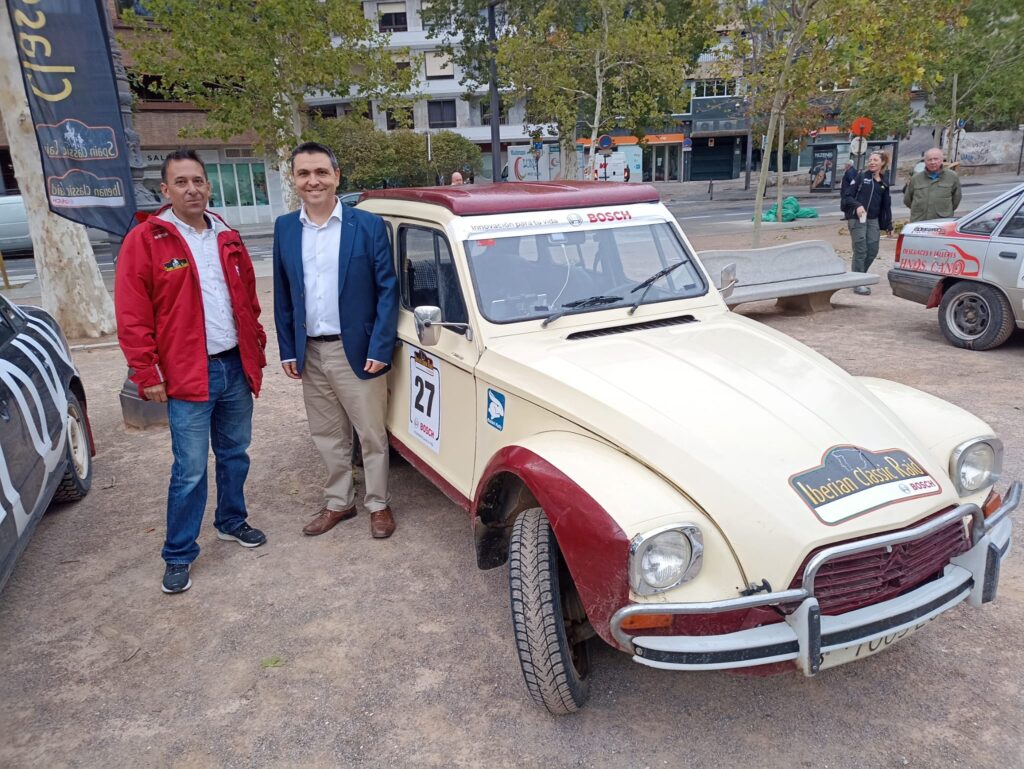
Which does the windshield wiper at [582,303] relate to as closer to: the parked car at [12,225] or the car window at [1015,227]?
the car window at [1015,227]

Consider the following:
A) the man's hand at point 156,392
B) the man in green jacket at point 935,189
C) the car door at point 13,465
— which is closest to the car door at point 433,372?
the man's hand at point 156,392

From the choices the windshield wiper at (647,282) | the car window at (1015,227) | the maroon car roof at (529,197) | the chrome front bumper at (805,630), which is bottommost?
the chrome front bumper at (805,630)

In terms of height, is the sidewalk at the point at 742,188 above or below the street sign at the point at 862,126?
below

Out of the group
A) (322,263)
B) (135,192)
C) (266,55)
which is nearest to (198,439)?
(322,263)

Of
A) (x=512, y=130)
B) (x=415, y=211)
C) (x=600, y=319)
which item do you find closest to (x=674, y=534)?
(x=600, y=319)

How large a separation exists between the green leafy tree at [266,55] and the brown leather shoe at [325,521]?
573 inches

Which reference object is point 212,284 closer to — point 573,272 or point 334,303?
point 334,303

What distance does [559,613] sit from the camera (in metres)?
2.66

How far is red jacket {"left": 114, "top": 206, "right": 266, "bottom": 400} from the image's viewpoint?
3.49m

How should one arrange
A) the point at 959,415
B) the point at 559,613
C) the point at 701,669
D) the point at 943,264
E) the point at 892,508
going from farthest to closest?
the point at 943,264, the point at 959,415, the point at 559,613, the point at 892,508, the point at 701,669

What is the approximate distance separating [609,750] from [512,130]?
155 ft

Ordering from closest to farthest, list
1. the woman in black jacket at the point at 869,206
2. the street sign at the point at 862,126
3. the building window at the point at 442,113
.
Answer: the woman in black jacket at the point at 869,206 < the street sign at the point at 862,126 < the building window at the point at 442,113

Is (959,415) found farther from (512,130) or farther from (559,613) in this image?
(512,130)

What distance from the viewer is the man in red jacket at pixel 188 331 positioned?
351 centimetres
